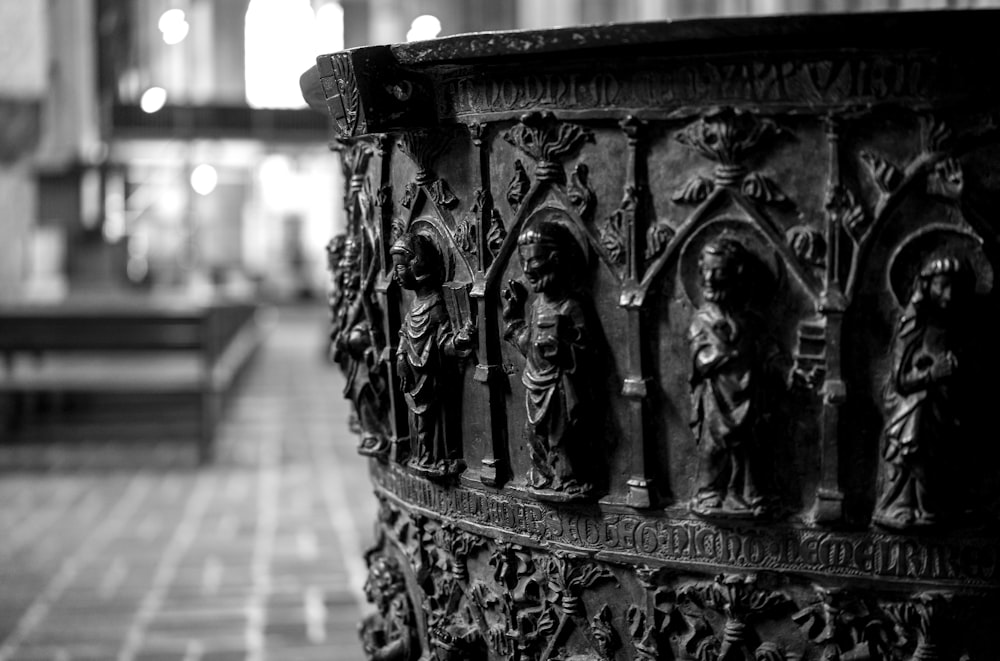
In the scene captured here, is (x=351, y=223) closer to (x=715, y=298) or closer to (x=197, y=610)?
(x=715, y=298)

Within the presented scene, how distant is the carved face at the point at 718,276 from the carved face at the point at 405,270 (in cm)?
56

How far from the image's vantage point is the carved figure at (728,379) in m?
1.82

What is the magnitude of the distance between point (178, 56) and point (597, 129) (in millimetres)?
27659

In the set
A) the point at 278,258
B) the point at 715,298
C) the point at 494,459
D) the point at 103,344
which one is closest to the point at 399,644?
the point at 494,459

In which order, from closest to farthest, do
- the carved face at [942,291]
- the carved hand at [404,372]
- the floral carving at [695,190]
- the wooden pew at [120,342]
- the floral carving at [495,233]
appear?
the carved face at [942,291], the floral carving at [695,190], the floral carving at [495,233], the carved hand at [404,372], the wooden pew at [120,342]

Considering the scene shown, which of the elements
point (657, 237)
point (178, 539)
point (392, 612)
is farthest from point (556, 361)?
point (178, 539)

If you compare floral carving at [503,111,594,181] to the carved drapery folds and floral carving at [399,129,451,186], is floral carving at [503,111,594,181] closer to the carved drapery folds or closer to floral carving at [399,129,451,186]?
the carved drapery folds

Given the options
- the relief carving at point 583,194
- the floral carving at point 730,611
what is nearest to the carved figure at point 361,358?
the relief carving at point 583,194

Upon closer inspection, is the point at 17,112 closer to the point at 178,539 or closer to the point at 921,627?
the point at 178,539

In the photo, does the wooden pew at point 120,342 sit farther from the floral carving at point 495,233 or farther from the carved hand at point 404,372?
the floral carving at point 495,233

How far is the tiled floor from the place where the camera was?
455 centimetres

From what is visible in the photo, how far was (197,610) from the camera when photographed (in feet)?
15.9

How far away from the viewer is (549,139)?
199cm

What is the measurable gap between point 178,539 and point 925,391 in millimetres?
4881
